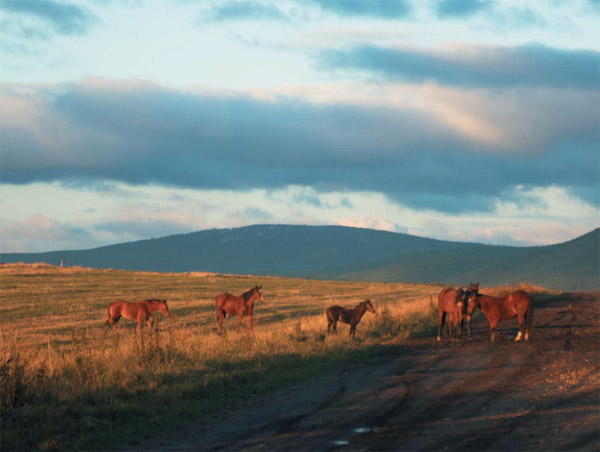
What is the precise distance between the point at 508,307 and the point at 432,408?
13.1m

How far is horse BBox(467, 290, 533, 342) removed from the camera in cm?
2497

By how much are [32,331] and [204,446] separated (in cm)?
2136

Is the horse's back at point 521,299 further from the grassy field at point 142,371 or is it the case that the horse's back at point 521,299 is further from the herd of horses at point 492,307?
the grassy field at point 142,371

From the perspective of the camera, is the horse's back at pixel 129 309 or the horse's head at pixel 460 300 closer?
the horse's head at pixel 460 300

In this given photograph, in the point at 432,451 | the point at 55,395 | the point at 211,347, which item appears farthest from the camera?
the point at 211,347

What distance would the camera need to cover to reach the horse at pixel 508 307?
2497 centimetres

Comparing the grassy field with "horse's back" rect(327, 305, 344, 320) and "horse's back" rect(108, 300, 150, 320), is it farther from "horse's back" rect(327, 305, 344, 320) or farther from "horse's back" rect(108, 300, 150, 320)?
"horse's back" rect(108, 300, 150, 320)

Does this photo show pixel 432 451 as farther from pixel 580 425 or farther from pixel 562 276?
pixel 562 276

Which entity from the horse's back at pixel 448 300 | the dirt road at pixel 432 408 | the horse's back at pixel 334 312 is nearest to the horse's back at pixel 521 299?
the horse's back at pixel 448 300

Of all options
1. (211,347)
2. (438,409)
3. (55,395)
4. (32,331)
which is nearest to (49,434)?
(55,395)

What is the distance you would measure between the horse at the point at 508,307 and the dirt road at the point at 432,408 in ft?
10.8

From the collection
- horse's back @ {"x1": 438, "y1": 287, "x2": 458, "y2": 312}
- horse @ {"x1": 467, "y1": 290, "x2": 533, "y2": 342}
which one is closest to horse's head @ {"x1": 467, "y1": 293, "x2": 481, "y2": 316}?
horse @ {"x1": 467, "y1": 290, "x2": 533, "y2": 342}

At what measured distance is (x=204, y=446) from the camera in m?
11.0

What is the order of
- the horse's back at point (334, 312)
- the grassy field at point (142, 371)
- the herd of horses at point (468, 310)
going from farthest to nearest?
the horse's back at point (334, 312), the herd of horses at point (468, 310), the grassy field at point (142, 371)
